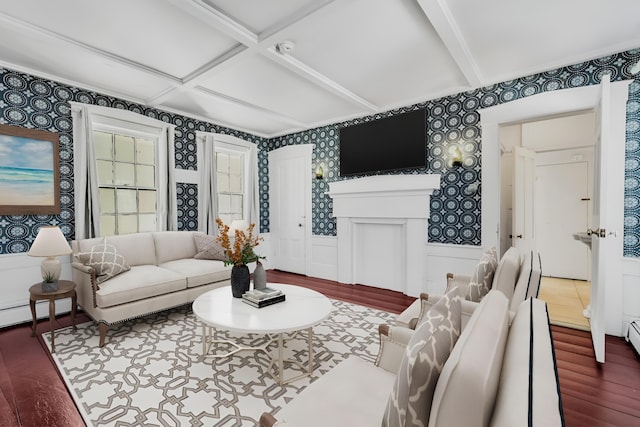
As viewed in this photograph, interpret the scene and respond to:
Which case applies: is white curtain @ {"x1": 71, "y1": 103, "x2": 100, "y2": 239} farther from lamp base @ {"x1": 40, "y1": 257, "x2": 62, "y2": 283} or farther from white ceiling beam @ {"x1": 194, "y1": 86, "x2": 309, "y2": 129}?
white ceiling beam @ {"x1": 194, "y1": 86, "x2": 309, "y2": 129}

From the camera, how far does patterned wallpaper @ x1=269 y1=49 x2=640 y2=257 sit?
8.87 ft

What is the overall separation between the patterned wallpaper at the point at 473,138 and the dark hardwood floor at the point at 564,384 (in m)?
1.08

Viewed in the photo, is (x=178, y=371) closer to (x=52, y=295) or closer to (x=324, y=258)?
(x=52, y=295)

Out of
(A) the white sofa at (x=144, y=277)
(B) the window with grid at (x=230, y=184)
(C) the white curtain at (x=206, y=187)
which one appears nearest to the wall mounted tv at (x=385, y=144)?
(B) the window with grid at (x=230, y=184)

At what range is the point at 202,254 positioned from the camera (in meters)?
3.92

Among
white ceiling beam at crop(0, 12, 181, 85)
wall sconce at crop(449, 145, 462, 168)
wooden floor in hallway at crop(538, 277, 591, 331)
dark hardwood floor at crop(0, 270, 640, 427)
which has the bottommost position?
dark hardwood floor at crop(0, 270, 640, 427)

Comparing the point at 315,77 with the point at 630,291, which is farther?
the point at 315,77

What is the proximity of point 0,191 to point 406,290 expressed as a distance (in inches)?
189

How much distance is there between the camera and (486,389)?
639 mm

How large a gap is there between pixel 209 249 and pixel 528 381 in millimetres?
3844

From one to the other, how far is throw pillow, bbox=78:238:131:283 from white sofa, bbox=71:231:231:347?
0.04 feet

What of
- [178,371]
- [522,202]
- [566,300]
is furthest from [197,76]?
[566,300]

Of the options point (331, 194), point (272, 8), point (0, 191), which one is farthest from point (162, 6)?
point (331, 194)

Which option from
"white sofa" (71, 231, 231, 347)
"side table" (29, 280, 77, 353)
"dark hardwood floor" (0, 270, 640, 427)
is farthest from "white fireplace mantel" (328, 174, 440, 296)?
"side table" (29, 280, 77, 353)
